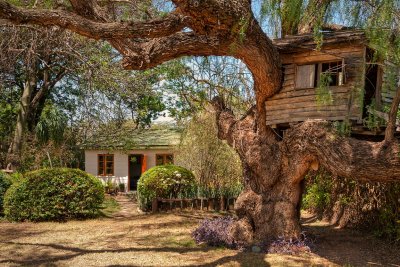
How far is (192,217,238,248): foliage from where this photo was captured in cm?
922

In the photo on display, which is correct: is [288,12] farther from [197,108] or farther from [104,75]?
[197,108]

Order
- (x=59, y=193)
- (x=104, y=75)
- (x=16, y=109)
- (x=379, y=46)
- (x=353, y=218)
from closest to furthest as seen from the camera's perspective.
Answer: (x=379, y=46)
(x=353, y=218)
(x=59, y=193)
(x=104, y=75)
(x=16, y=109)

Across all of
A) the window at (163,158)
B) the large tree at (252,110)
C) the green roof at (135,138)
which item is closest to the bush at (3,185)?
the green roof at (135,138)

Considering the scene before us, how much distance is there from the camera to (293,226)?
8820mm

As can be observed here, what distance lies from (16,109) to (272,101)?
18032mm

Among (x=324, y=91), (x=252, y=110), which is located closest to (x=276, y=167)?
(x=252, y=110)

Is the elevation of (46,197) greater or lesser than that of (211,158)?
lesser

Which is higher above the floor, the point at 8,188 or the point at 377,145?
the point at 377,145

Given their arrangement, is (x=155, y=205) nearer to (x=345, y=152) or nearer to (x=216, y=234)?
(x=216, y=234)

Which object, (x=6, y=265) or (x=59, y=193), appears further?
(x=59, y=193)

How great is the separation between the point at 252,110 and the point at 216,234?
9.95 feet

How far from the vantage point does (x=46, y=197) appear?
12.4 meters

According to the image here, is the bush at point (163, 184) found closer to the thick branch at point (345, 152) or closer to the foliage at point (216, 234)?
the foliage at point (216, 234)

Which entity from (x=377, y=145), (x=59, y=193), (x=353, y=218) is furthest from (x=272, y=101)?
(x=59, y=193)
